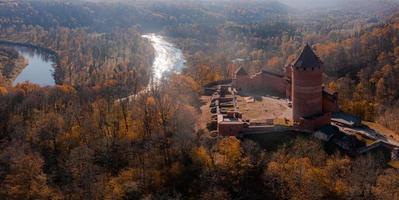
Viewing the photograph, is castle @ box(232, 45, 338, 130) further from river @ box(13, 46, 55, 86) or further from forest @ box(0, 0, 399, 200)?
river @ box(13, 46, 55, 86)

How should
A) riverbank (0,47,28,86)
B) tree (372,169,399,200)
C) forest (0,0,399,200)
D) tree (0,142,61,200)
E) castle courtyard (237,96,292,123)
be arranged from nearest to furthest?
tree (372,169,399,200) < tree (0,142,61,200) < forest (0,0,399,200) < castle courtyard (237,96,292,123) < riverbank (0,47,28,86)

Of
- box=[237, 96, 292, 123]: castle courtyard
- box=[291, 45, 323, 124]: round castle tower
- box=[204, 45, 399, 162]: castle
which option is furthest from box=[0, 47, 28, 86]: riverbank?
box=[291, 45, 323, 124]: round castle tower

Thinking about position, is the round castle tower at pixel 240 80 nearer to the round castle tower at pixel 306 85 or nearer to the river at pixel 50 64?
the round castle tower at pixel 306 85

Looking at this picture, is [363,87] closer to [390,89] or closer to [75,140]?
[390,89]

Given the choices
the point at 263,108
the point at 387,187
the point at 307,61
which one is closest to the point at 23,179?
the point at 263,108

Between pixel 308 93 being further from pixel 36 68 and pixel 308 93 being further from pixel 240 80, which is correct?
pixel 36 68

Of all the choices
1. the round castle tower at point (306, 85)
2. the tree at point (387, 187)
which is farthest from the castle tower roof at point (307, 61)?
the tree at point (387, 187)

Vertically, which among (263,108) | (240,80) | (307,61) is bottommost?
(263,108)

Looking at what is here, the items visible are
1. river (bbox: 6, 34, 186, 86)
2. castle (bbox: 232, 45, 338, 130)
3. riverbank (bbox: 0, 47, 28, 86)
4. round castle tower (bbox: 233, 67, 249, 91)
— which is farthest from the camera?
river (bbox: 6, 34, 186, 86)
